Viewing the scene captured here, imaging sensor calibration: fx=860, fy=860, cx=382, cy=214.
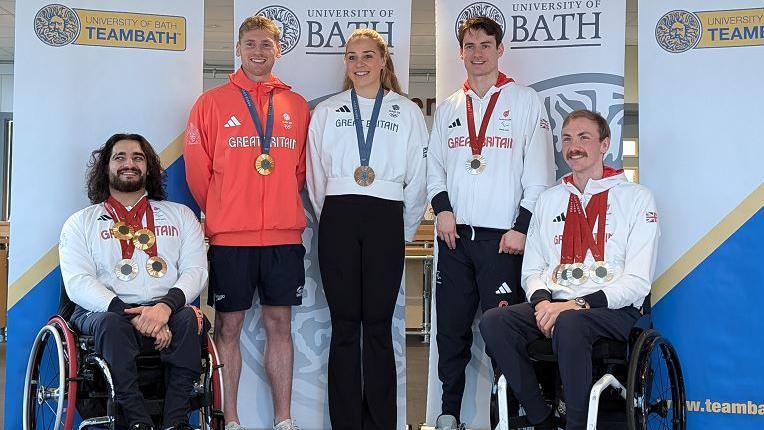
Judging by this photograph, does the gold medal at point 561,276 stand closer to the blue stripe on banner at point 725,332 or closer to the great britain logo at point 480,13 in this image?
the blue stripe on banner at point 725,332

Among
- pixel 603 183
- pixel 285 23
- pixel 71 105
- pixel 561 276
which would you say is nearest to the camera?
pixel 561 276

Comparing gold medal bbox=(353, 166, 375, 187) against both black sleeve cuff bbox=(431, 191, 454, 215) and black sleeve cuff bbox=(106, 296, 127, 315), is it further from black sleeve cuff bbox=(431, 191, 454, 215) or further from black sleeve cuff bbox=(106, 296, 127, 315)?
black sleeve cuff bbox=(106, 296, 127, 315)

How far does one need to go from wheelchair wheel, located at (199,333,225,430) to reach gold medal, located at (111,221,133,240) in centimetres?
63

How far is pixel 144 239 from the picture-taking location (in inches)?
143

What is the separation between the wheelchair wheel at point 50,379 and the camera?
123 inches

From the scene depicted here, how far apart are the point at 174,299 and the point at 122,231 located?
0.43m

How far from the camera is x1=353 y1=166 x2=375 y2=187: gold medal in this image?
3.87 m

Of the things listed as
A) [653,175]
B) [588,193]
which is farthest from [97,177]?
[653,175]

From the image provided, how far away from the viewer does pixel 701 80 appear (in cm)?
403

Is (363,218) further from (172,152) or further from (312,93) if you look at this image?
(172,152)

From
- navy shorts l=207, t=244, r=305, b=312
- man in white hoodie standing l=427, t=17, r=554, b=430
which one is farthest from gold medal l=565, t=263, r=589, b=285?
navy shorts l=207, t=244, r=305, b=312

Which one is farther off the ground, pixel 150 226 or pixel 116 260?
pixel 150 226

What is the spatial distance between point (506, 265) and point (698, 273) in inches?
36.7

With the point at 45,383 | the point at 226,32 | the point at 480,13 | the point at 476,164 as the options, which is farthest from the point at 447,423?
the point at 226,32
